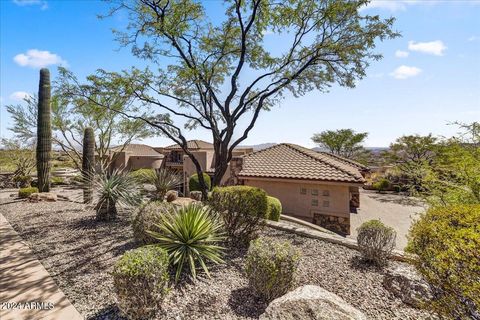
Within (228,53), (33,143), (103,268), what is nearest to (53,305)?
(103,268)

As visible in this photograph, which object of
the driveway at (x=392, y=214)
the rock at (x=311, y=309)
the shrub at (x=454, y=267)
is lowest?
the driveway at (x=392, y=214)

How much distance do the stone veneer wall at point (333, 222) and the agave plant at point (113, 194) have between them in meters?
8.17

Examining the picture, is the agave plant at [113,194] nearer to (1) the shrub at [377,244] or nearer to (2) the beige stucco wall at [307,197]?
(2) the beige stucco wall at [307,197]

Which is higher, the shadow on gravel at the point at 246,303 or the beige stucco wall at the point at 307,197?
the beige stucco wall at the point at 307,197

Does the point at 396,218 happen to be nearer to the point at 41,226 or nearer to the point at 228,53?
the point at 228,53

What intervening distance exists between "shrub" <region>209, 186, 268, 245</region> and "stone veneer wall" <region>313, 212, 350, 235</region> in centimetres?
591

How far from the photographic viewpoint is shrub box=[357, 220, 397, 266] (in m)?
5.31

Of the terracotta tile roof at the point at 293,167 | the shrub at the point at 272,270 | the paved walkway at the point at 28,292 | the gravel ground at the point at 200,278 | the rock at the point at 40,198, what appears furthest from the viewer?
the rock at the point at 40,198

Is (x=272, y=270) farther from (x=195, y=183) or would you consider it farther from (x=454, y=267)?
(x=195, y=183)

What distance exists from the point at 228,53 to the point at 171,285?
399 inches

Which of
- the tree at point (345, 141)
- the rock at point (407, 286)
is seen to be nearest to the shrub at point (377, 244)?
the rock at point (407, 286)

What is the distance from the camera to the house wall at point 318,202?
11.1 meters

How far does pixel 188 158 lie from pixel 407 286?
1904 centimetres

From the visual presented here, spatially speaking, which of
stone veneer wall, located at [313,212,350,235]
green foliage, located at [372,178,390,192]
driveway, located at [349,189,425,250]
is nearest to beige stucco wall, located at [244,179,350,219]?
stone veneer wall, located at [313,212,350,235]
